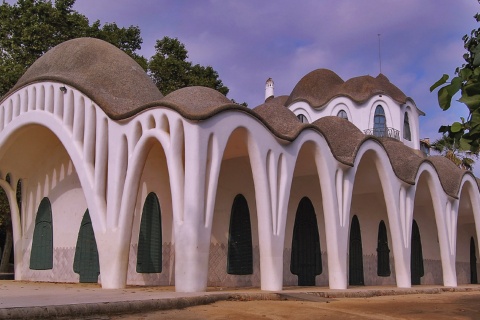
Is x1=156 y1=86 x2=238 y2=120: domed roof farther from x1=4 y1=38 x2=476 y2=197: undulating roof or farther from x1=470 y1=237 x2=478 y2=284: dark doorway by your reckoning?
x1=470 y1=237 x2=478 y2=284: dark doorway

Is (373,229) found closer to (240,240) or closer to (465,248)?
(240,240)

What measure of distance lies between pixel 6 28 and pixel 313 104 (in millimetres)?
14347

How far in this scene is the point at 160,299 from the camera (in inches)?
385

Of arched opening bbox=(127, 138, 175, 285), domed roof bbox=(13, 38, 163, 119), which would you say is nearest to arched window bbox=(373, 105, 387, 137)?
domed roof bbox=(13, 38, 163, 119)

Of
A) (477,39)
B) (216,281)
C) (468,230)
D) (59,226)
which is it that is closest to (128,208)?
(216,281)

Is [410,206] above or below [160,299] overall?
above

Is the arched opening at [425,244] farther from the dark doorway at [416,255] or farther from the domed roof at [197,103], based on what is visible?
the domed roof at [197,103]

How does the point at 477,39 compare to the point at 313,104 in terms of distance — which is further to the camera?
the point at 313,104

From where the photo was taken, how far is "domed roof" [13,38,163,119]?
643 inches

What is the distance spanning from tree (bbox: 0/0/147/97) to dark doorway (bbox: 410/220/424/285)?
17423 millimetres

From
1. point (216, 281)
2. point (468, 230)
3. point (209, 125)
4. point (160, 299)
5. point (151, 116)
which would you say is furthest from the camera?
point (468, 230)

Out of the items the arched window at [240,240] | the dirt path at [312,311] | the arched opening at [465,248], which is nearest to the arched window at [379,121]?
the arched opening at [465,248]

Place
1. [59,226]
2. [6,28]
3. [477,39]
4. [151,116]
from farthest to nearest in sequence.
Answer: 1. [6,28]
2. [59,226]
3. [151,116]
4. [477,39]

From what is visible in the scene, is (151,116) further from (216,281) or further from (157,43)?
(157,43)
